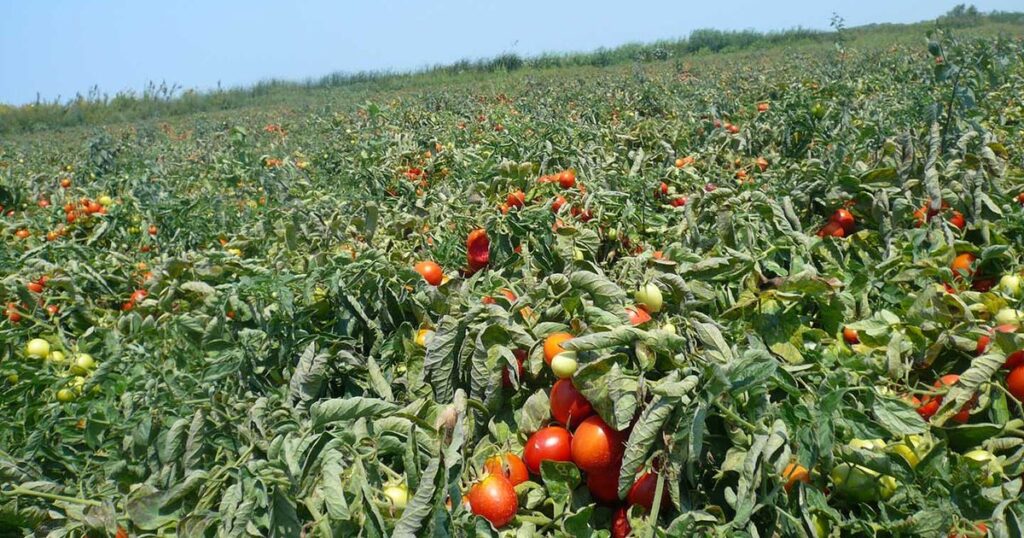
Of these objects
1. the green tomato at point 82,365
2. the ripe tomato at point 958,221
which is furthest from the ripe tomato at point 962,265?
the green tomato at point 82,365

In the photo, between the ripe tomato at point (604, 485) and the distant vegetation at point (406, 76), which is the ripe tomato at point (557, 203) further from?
the distant vegetation at point (406, 76)

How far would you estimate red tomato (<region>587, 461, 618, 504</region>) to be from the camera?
1.56m

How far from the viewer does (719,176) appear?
3607 mm

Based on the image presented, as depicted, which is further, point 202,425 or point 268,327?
point 268,327

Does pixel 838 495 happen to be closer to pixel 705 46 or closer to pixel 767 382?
pixel 767 382

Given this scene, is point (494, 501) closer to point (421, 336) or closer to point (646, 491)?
point (646, 491)

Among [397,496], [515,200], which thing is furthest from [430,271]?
[397,496]

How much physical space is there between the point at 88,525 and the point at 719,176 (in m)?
3.13

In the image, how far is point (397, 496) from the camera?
1452mm

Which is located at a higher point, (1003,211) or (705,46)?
(705,46)

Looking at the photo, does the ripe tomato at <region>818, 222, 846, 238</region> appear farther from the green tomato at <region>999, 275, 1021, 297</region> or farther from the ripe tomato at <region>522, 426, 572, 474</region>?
the ripe tomato at <region>522, 426, 572, 474</region>

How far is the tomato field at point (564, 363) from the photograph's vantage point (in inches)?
54.0

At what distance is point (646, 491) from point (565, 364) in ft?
1.08

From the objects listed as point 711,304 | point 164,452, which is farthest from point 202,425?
point 711,304
